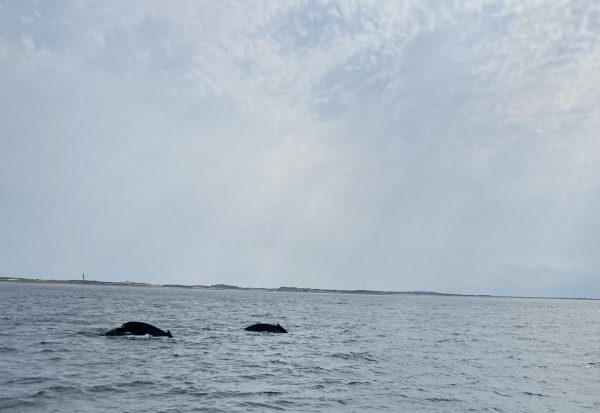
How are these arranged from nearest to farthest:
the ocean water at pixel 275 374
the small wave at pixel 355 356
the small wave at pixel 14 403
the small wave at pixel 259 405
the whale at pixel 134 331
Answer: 1. the small wave at pixel 14 403
2. the small wave at pixel 259 405
3. the ocean water at pixel 275 374
4. the small wave at pixel 355 356
5. the whale at pixel 134 331

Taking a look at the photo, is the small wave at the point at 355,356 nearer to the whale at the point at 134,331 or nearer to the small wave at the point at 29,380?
the whale at the point at 134,331

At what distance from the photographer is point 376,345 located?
129 ft

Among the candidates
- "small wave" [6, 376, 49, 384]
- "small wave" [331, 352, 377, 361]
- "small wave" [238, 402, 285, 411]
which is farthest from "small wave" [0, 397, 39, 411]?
"small wave" [331, 352, 377, 361]

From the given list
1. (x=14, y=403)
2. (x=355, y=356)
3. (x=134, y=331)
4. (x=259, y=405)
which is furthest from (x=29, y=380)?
(x=355, y=356)

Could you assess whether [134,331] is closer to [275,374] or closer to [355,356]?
[355,356]

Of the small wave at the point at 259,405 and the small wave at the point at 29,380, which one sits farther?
the small wave at the point at 29,380

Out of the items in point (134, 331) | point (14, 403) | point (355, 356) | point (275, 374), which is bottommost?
point (355, 356)

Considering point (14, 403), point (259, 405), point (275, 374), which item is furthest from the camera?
point (275, 374)

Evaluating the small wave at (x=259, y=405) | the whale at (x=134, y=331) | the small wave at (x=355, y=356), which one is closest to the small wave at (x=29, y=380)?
the small wave at (x=259, y=405)

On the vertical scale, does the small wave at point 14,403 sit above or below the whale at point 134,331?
below

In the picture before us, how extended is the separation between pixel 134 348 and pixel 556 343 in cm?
3700

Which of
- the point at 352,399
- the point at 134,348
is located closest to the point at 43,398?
the point at 352,399

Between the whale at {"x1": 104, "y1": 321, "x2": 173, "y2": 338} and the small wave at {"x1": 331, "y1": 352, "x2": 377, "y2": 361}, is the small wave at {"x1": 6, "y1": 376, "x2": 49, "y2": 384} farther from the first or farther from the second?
the small wave at {"x1": 331, "y1": 352, "x2": 377, "y2": 361}

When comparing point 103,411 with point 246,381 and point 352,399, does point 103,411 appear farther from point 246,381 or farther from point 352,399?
point 352,399
